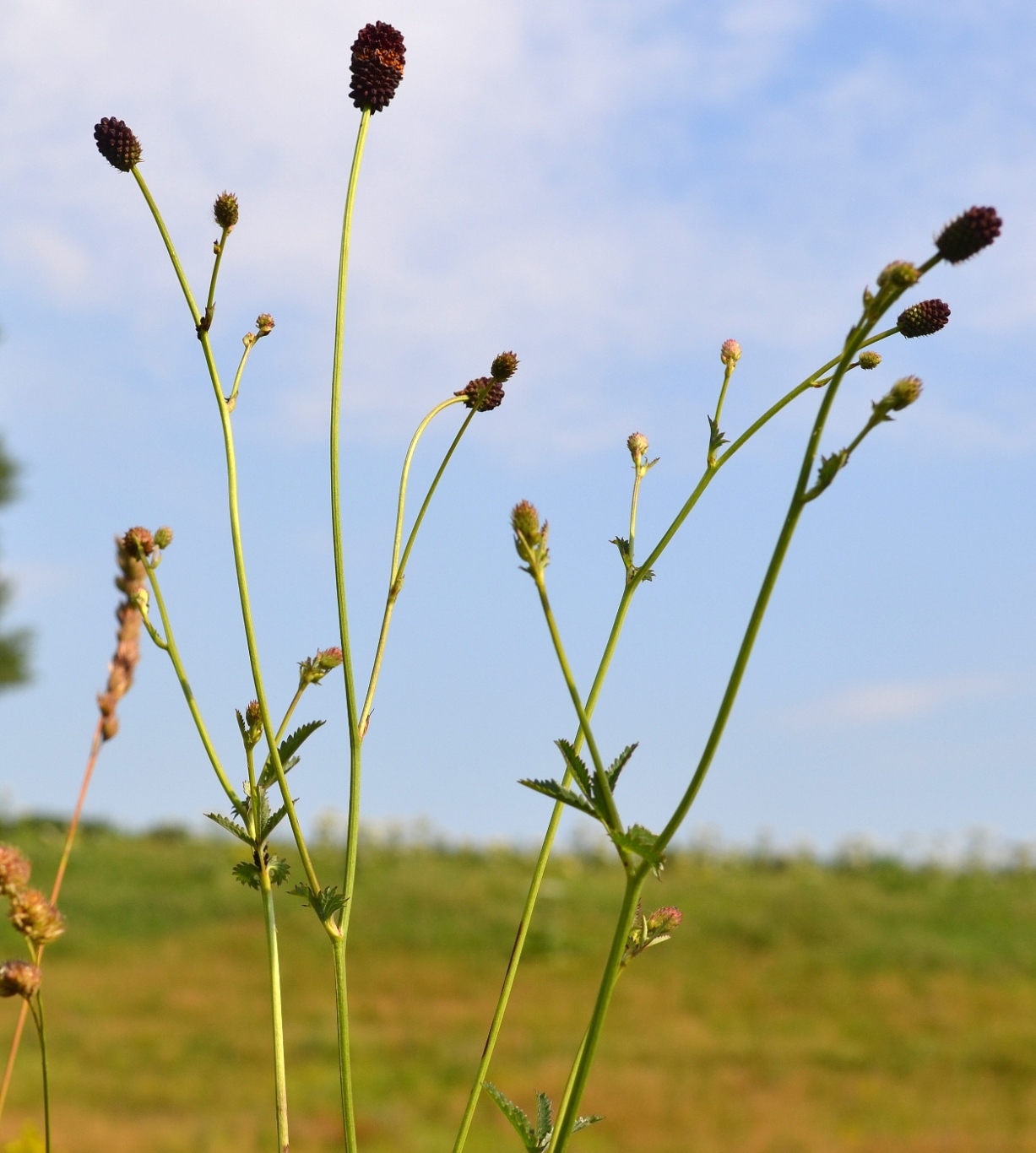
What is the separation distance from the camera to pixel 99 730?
180 cm

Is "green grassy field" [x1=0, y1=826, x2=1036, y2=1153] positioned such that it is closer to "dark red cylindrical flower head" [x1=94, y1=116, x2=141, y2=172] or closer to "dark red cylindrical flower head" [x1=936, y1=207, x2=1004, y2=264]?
"dark red cylindrical flower head" [x1=94, y1=116, x2=141, y2=172]

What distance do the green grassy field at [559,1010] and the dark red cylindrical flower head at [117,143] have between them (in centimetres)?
667

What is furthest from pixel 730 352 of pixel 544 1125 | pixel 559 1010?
pixel 559 1010

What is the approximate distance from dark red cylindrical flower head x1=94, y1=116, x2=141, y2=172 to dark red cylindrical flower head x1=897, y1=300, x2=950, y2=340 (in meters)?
0.66

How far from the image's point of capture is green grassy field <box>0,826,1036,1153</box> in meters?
7.77

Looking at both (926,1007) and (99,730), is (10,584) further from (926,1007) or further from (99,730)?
(99,730)

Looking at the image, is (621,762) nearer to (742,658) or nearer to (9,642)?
(742,658)

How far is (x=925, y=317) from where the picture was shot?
3.28ft

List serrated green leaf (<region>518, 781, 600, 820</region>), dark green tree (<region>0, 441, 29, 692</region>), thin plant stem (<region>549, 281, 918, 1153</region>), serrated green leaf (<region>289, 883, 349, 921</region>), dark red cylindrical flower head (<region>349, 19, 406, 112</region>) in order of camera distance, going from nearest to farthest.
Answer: thin plant stem (<region>549, 281, 918, 1153</region>) < serrated green leaf (<region>518, 781, 600, 820</region>) < serrated green leaf (<region>289, 883, 349, 921</region>) < dark red cylindrical flower head (<region>349, 19, 406, 112</region>) < dark green tree (<region>0, 441, 29, 692</region>)

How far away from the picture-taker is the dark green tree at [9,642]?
934 inches

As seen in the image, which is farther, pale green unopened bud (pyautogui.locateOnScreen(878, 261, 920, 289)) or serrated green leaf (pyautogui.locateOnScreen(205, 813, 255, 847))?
serrated green leaf (pyautogui.locateOnScreen(205, 813, 255, 847))

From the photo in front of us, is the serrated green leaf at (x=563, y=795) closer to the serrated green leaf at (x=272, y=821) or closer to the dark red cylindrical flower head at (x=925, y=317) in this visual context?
the serrated green leaf at (x=272, y=821)

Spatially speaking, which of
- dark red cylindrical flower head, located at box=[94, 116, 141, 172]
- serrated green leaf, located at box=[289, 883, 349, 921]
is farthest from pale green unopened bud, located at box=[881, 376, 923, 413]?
dark red cylindrical flower head, located at box=[94, 116, 141, 172]

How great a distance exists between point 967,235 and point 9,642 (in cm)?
2631
